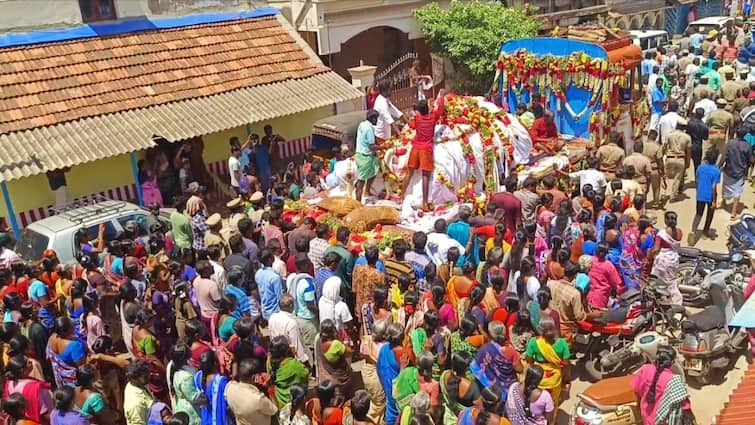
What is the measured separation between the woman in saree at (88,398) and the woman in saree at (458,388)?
2957 millimetres

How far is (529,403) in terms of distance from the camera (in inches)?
228

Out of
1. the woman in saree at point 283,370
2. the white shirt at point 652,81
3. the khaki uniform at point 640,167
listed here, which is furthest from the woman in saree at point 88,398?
the white shirt at point 652,81

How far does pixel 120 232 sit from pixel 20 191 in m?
3.62

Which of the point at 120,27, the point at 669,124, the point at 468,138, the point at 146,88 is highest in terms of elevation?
the point at 120,27

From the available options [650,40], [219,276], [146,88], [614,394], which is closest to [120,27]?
[146,88]

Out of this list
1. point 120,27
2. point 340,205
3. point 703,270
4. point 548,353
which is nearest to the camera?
point 548,353

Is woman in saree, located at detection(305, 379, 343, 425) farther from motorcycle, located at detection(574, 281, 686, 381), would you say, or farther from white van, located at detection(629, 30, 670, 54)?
white van, located at detection(629, 30, 670, 54)

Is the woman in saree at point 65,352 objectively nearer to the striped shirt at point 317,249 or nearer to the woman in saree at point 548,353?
the striped shirt at point 317,249

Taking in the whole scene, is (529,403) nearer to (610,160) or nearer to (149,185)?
(610,160)

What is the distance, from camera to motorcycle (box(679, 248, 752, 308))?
8.70 metres

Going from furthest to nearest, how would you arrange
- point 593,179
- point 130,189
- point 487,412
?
1. point 130,189
2. point 593,179
3. point 487,412

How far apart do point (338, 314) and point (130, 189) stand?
8.11 m

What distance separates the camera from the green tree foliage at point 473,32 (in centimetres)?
1900

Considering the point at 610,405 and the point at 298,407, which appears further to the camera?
the point at 610,405
